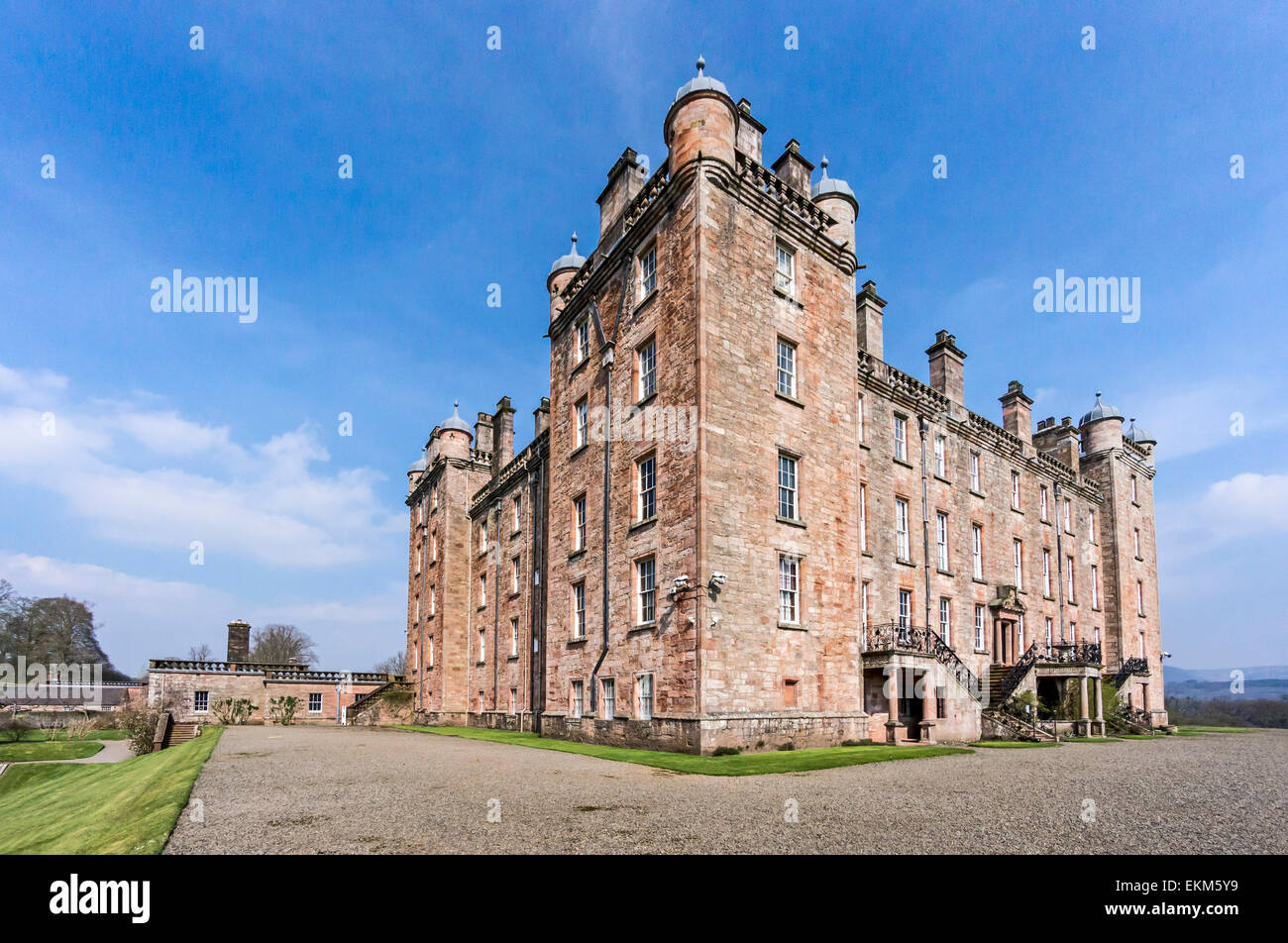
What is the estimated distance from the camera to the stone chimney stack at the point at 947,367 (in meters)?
31.7

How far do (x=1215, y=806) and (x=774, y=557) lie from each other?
10709 millimetres

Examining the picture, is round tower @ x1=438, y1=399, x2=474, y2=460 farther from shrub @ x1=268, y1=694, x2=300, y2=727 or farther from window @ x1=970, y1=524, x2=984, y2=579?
window @ x1=970, y1=524, x2=984, y2=579

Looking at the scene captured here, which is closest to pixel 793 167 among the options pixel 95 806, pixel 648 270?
pixel 648 270

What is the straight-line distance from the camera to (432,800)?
1045 centimetres

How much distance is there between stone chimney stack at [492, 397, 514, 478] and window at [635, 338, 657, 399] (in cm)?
1790

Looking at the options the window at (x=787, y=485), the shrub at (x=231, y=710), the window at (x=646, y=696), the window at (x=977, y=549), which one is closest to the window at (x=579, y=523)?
the window at (x=646, y=696)

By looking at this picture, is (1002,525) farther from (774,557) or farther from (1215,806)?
(1215,806)

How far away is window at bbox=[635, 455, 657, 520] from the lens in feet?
67.7

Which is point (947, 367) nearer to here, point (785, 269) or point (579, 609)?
point (785, 269)

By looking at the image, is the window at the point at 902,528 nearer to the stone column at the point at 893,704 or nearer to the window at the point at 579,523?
the stone column at the point at 893,704

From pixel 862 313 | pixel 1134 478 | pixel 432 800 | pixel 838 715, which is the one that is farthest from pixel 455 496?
pixel 1134 478

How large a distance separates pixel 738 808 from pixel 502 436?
31852 mm

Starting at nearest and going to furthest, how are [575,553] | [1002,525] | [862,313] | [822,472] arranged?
[822,472]
[575,553]
[862,313]
[1002,525]
